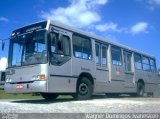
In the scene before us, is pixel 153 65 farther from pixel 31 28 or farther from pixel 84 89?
pixel 31 28

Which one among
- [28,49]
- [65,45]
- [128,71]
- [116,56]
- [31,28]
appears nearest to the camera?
[28,49]

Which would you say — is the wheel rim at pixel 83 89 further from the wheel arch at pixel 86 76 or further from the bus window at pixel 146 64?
the bus window at pixel 146 64

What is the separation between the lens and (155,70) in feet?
70.8

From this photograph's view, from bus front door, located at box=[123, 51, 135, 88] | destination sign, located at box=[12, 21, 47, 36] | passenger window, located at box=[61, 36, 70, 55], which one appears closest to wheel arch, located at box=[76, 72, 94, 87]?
passenger window, located at box=[61, 36, 70, 55]

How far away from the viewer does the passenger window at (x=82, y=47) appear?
12337 millimetres

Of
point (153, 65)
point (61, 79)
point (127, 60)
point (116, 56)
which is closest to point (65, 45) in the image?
point (61, 79)

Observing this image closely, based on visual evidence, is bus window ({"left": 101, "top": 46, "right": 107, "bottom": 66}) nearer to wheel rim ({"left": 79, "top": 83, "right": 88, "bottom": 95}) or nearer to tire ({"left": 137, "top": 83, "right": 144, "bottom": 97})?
wheel rim ({"left": 79, "top": 83, "right": 88, "bottom": 95})

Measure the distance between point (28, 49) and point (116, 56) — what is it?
6003 millimetres

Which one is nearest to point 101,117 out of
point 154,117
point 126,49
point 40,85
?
point 154,117

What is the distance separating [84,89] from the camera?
12586 millimetres

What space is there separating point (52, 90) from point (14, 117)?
139 inches

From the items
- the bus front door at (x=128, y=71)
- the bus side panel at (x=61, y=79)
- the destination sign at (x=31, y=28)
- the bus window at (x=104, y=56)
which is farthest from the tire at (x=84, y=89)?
the bus front door at (x=128, y=71)

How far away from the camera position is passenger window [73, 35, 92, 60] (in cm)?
1234

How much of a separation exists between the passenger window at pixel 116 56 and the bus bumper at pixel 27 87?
5.79 m
